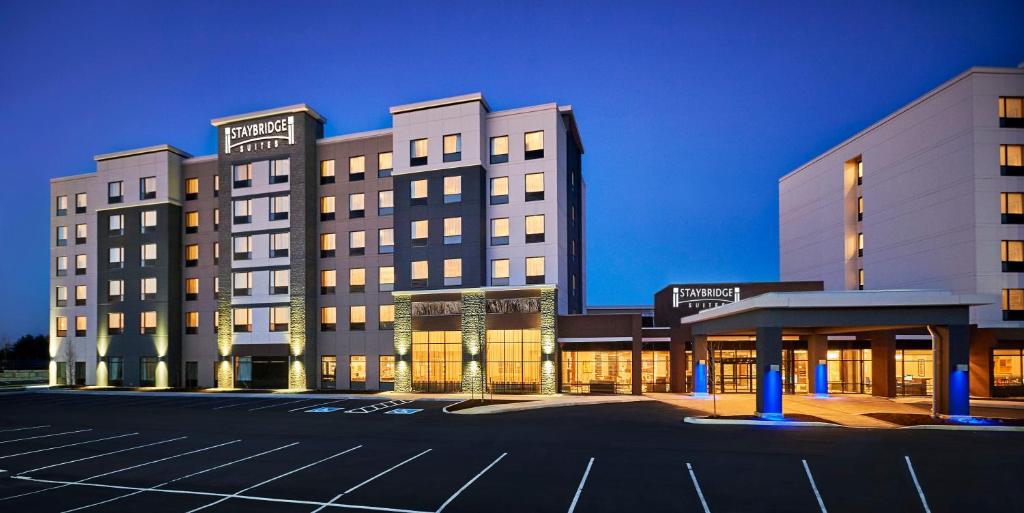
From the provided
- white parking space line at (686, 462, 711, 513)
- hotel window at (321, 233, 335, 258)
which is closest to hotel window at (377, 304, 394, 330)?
hotel window at (321, 233, 335, 258)

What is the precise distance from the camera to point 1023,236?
38.8 meters

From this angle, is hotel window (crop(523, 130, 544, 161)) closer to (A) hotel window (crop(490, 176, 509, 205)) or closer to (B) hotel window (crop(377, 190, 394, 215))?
(A) hotel window (crop(490, 176, 509, 205))

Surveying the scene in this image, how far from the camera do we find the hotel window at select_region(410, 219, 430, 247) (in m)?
46.0

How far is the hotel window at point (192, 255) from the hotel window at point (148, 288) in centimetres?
310

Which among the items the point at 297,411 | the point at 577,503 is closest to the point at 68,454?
the point at 297,411

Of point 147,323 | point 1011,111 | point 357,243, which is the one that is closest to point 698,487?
point 357,243

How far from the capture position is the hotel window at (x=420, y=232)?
151ft

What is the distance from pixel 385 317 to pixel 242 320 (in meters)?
12.7

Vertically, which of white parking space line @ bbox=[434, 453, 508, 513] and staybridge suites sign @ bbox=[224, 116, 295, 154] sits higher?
staybridge suites sign @ bbox=[224, 116, 295, 154]

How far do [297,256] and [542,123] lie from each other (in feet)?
71.9

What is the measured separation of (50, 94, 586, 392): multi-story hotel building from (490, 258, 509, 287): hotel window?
0.11m

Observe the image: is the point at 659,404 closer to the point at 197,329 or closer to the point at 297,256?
the point at 297,256

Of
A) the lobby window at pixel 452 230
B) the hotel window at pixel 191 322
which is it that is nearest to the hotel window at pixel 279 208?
the hotel window at pixel 191 322

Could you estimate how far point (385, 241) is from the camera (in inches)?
1900
